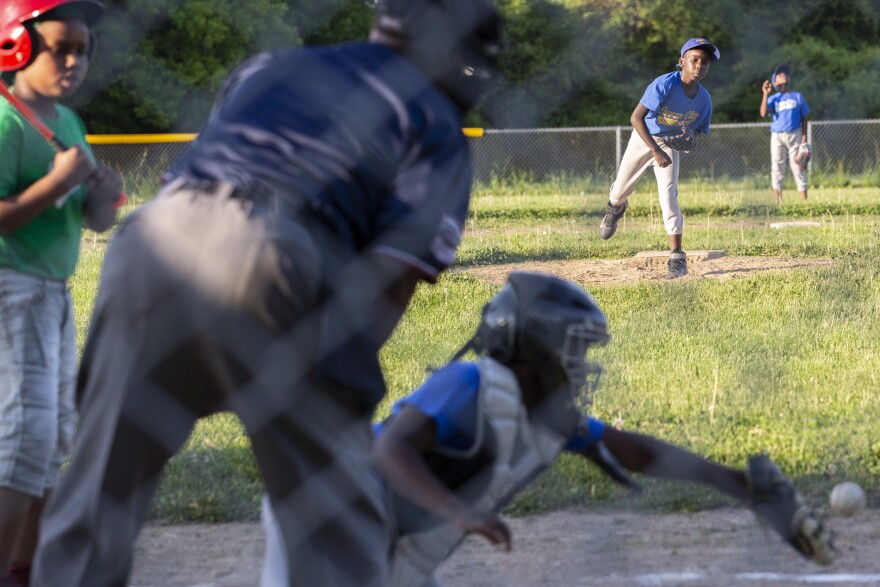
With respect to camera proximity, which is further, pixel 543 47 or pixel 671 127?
pixel 543 47

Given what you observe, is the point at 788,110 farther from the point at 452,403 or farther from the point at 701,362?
the point at 452,403

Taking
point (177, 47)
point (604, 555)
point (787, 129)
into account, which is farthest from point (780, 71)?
point (604, 555)

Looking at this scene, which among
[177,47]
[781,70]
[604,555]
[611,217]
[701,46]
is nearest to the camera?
[604,555]

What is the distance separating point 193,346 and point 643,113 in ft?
21.3

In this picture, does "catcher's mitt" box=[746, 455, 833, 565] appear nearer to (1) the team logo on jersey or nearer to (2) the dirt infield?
(2) the dirt infield

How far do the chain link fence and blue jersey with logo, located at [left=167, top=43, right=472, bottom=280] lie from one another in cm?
1329


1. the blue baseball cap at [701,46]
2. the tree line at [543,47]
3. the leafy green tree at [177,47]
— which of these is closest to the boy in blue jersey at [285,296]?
the tree line at [543,47]

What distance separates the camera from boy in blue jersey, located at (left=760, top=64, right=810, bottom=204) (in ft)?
47.8

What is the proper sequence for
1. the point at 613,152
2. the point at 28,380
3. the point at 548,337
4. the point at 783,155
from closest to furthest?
the point at 548,337 < the point at 28,380 < the point at 783,155 < the point at 613,152

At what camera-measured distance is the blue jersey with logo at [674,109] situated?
8242mm

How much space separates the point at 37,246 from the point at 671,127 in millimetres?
5978

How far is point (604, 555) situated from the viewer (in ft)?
11.3

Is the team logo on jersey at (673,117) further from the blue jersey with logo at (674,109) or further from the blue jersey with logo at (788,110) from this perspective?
the blue jersey with logo at (788,110)

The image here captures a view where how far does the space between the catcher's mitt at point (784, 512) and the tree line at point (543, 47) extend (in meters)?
2.97
